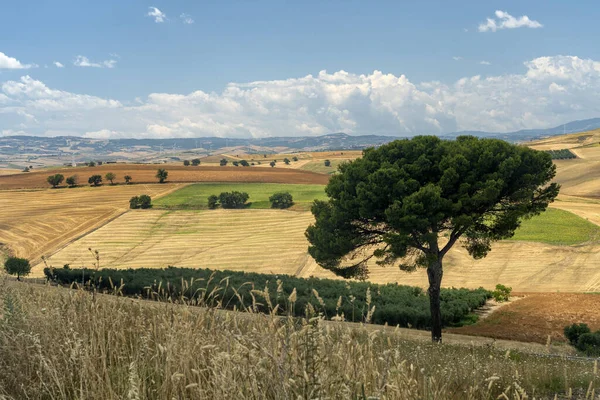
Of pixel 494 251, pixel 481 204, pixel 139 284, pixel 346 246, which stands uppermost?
pixel 481 204

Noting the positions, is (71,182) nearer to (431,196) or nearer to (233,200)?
(233,200)

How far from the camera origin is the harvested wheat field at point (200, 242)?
60438 millimetres

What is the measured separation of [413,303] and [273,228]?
4235 centimetres

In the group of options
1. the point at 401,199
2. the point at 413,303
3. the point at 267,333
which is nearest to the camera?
the point at 267,333

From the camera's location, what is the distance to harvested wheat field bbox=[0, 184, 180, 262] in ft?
230

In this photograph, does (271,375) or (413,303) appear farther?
(413,303)

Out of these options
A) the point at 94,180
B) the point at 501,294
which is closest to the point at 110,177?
the point at 94,180

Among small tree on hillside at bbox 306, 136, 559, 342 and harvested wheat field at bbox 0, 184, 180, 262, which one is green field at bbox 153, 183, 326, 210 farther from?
small tree on hillside at bbox 306, 136, 559, 342

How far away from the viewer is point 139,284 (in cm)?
2945

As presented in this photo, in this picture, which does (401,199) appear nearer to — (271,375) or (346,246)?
(346,246)

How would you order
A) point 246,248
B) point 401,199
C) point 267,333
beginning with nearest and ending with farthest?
1. point 267,333
2. point 401,199
3. point 246,248

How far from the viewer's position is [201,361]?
4.13 meters

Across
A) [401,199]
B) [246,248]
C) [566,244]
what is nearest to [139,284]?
[401,199]

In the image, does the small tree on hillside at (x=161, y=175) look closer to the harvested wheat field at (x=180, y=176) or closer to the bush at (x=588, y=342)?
the harvested wheat field at (x=180, y=176)
